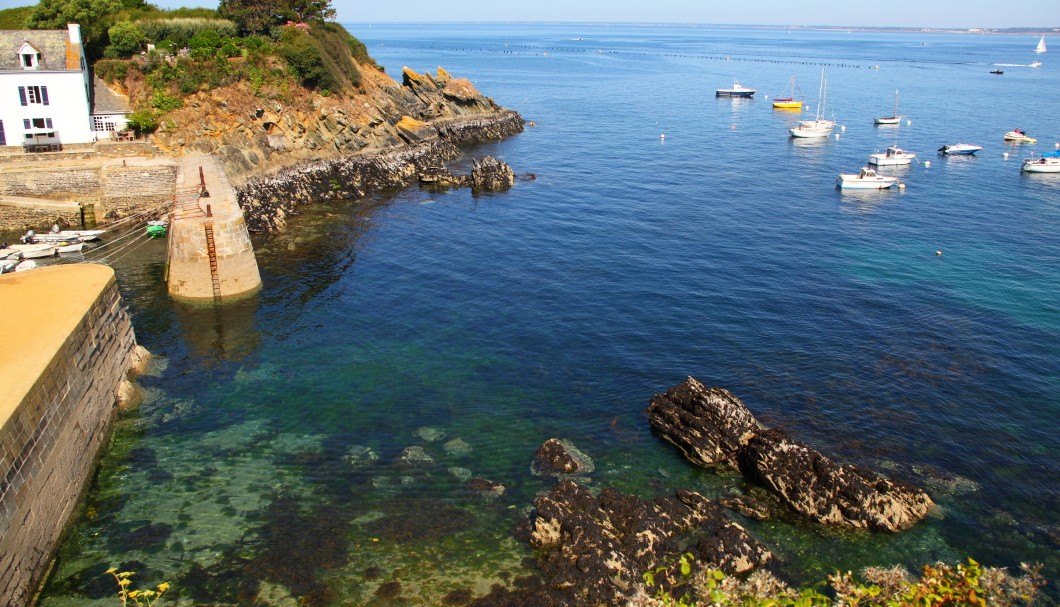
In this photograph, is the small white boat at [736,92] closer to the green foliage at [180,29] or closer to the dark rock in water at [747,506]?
the green foliage at [180,29]

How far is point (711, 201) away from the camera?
7438 cm

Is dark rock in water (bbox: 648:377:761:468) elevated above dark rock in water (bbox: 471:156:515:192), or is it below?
below

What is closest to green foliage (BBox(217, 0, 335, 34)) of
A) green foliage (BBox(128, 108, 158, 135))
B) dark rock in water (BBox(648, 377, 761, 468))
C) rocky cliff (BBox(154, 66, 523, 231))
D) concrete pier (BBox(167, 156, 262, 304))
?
rocky cliff (BBox(154, 66, 523, 231))

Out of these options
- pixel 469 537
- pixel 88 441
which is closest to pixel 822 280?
pixel 469 537

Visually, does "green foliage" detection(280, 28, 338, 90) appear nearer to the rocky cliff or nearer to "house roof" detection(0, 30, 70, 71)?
the rocky cliff

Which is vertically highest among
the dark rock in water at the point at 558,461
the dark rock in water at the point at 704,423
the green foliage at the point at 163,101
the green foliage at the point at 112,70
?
the green foliage at the point at 112,70

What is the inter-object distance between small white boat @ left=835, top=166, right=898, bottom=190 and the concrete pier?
63114mm

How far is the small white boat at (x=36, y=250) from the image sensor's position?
50.5m

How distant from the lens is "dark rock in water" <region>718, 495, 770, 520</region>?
1070 inches

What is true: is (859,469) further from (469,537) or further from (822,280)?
(822,280)

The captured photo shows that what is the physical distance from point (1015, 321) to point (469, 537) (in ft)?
128

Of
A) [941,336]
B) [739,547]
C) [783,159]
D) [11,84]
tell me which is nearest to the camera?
[739,547]

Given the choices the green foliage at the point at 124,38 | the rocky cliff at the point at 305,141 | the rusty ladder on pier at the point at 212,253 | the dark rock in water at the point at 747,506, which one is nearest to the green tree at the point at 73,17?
the green foliage at the point at 124,38

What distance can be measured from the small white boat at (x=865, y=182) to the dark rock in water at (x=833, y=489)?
58510 mm
